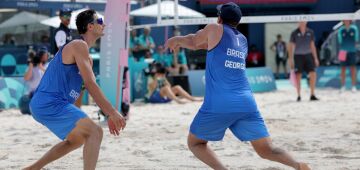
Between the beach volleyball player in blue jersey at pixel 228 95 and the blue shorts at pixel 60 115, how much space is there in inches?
30.5

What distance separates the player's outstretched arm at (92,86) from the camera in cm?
436

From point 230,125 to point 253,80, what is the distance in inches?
401

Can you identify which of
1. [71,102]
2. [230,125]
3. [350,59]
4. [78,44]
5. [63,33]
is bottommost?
[350,59]

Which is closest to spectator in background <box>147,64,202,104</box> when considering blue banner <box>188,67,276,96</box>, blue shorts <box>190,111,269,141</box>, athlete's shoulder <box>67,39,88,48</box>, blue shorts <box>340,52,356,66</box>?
blue banner <box>188,67,276,96</box>

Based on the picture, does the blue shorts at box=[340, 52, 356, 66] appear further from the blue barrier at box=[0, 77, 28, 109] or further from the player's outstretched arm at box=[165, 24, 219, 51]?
the player's outstretched arm at box=[165, 24, 219, 51]

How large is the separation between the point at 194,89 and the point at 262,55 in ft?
27.6

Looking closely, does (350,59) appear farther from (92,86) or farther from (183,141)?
(92,86)

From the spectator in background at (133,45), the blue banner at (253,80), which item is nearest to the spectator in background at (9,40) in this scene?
the spectator in background at (133,45)

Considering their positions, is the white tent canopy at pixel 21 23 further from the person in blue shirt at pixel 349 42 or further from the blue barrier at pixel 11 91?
the person in blue shirt at pixel 349 42

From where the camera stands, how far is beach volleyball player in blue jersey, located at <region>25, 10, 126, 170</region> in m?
4.41

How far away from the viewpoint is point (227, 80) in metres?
4.55

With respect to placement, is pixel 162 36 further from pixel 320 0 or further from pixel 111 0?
pixel 111 0

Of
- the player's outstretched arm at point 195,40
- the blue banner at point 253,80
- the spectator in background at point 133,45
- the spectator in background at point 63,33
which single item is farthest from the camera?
the spectator in background at point 133,45

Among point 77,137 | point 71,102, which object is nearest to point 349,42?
point 71,102
